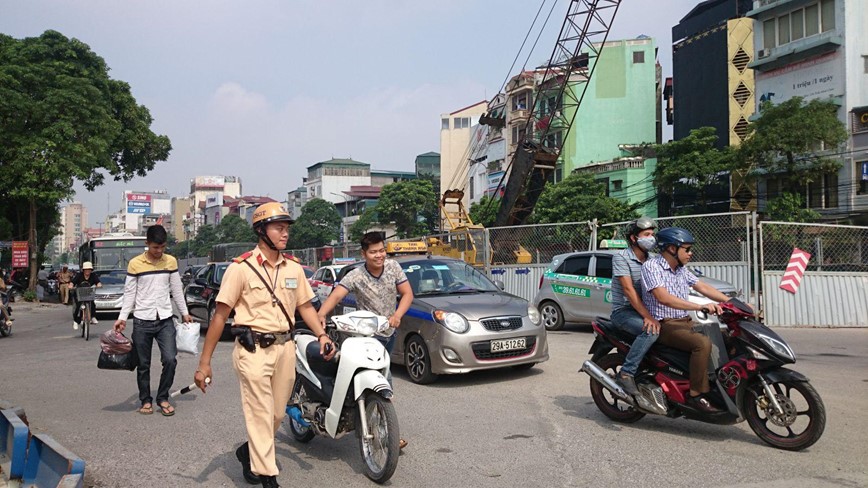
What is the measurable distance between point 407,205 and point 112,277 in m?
46.5

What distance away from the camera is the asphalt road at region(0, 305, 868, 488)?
15.9 ft

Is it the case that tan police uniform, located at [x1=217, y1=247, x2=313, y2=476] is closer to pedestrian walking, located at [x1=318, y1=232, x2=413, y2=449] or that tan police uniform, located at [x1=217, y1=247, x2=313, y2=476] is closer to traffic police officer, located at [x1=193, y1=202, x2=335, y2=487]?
traffic police officer, located at [x1=193, y1=202, x2=335, y2=487]

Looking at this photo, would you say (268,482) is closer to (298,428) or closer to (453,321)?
(298,428)

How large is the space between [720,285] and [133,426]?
9909mm

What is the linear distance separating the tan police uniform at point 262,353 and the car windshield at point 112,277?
1810 centimetres

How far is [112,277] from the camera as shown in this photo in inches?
823

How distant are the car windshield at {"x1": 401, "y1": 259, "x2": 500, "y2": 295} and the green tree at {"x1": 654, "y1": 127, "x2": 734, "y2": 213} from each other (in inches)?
1233

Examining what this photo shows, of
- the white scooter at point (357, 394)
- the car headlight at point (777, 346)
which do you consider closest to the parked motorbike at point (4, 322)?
the white scooter at point (357, 394)

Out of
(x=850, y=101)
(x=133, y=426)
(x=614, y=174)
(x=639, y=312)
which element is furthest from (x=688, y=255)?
(x=614, y=174)

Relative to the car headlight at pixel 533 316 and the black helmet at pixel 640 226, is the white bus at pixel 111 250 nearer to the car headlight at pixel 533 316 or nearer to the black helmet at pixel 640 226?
the car headlight at pixel 533 316

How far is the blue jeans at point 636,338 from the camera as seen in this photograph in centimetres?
575

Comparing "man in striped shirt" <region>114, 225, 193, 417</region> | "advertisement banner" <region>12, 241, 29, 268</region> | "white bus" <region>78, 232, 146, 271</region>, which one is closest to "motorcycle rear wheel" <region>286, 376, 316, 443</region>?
"man in striped shirt" <region>114, 225, 193, 417</region>

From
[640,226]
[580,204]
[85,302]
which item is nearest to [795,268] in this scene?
[640,226]

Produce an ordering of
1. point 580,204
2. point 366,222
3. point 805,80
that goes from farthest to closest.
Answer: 1. point 366,222
2. point 580,204
3. point 805,80
